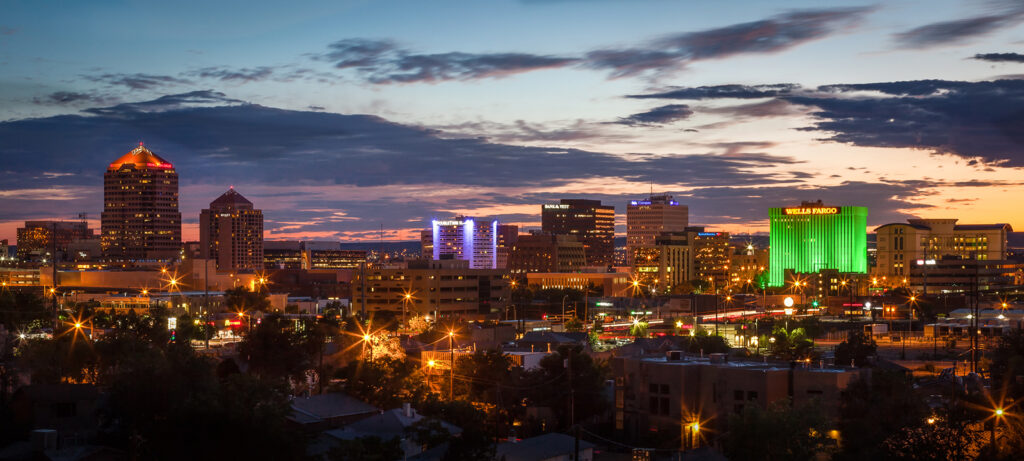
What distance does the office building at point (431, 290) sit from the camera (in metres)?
134

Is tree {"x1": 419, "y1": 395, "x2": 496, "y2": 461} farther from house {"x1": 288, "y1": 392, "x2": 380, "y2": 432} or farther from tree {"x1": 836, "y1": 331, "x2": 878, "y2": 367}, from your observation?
tree {"x1": 836, "y1": 331, "x2": 878, "y2": 367}

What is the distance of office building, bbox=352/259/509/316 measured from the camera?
133750 millimetres

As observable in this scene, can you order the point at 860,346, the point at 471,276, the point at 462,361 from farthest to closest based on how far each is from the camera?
1. the point at 471,276
2. the point at 860,346
3. the point at 462,361

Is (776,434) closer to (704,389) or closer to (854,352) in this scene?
(704,389)

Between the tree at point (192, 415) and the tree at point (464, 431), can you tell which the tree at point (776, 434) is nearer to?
the tree at point (464, 431)

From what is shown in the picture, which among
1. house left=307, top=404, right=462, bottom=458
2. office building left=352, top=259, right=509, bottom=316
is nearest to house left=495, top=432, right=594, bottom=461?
house left=307, top=404, right=462, bottom=458

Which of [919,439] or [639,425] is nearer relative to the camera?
[919,439]

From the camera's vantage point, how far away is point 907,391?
42531mm

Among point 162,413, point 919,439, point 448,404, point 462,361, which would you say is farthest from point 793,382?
point 162,413

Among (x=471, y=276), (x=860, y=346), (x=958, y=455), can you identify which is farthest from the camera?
(x=471, y=276)

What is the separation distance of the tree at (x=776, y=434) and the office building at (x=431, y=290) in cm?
9290

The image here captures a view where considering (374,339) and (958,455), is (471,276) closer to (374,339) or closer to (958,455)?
(374,339)

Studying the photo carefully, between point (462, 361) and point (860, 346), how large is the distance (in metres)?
23.0

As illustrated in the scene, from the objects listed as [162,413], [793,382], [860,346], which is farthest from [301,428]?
[860,346]
